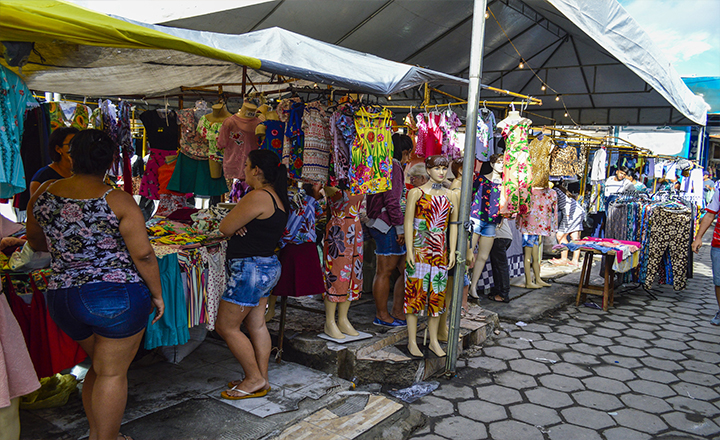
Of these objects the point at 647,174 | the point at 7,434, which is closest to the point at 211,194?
the point at 7,434

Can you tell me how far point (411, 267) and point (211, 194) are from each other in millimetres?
2378

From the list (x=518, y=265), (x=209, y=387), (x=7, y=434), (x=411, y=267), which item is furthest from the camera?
(x=518, y=265)

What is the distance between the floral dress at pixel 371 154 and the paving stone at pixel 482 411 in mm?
1878

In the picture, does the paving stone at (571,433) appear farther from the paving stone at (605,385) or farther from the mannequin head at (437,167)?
the mannequin head at (437,167)

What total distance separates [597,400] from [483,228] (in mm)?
2711

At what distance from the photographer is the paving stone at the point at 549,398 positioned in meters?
3.87

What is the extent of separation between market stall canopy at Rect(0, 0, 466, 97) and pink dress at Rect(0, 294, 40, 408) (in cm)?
128

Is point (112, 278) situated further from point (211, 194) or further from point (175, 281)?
point (211, 194)

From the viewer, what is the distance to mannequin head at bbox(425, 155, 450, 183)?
4051 mm

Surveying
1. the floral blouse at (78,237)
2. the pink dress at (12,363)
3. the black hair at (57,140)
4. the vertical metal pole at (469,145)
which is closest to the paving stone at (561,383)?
the vertical metal pole at (469,145)

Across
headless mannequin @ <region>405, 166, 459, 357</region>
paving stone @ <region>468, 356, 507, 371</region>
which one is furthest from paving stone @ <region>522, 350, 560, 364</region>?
headless mannequin @ <region>405, 166, 459, 357</region>

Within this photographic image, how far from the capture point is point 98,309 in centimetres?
235

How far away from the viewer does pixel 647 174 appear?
11477mm

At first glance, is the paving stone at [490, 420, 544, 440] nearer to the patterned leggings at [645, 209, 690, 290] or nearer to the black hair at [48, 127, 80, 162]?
the black hair at [48, 127, 80, 162]
